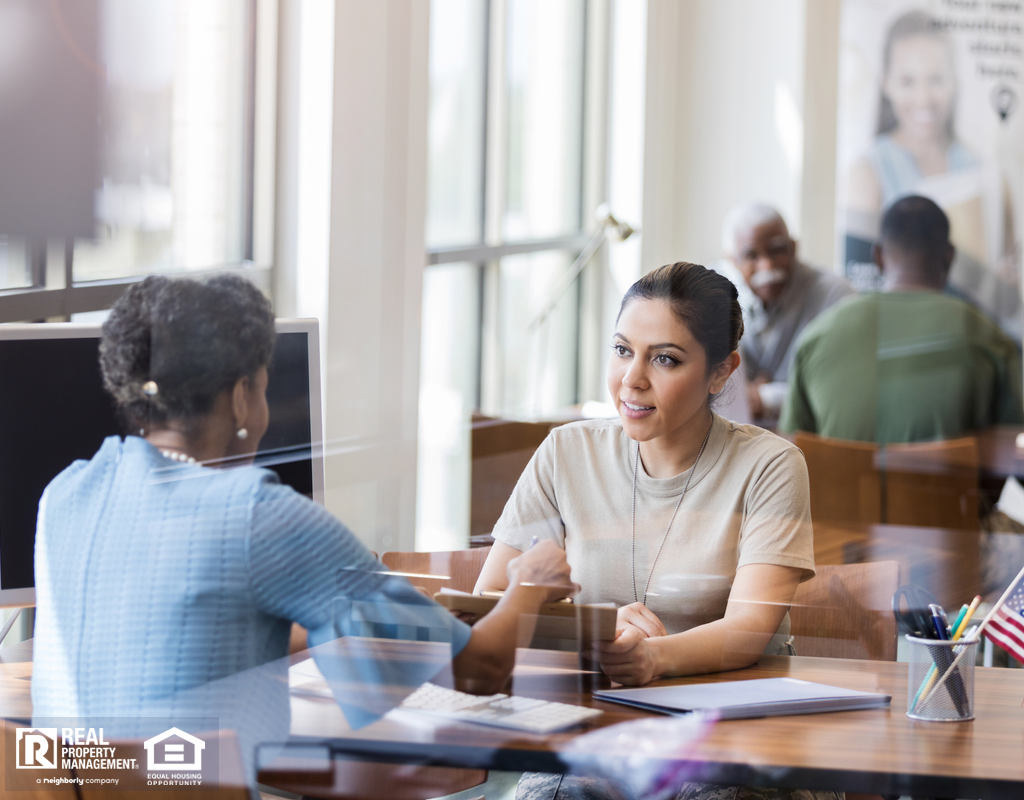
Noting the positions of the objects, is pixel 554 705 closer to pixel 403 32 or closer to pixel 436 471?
pixel 436 471

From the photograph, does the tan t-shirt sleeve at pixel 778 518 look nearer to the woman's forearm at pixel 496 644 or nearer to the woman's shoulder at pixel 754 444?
the woman's shoulder at pixel 754 444

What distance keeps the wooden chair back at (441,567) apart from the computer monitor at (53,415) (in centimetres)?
13

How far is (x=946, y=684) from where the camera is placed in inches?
44.5

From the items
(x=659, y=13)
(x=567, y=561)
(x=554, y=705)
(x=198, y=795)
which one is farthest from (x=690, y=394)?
(x=659, y=13)

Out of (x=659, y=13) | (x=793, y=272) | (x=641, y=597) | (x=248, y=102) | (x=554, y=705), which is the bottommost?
(x=554, y=705)

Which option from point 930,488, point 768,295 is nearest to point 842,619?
point 768,295

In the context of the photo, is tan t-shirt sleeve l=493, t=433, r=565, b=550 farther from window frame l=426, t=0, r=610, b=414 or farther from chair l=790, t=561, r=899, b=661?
chair l=790, t=561, r=899, b=661

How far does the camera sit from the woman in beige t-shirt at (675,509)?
122 centimetres

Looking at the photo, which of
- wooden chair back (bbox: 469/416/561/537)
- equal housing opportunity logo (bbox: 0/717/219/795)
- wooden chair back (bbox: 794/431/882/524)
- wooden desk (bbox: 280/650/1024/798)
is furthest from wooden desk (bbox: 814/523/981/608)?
equal housing opportunity logo (bbox: 0/717/219/795)

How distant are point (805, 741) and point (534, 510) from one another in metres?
0.40

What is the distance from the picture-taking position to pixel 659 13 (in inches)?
80.0

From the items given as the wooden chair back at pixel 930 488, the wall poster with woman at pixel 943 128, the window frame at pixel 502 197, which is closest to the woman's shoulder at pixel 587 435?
the window frame at pixel 502 197

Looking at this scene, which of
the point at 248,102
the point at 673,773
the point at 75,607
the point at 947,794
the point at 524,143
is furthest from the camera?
the point at 524,143

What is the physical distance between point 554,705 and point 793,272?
1321mm
